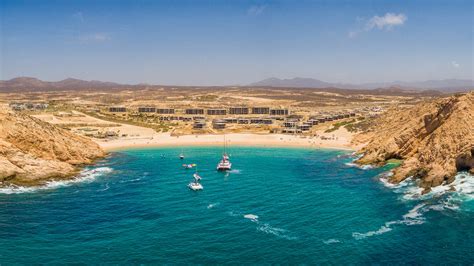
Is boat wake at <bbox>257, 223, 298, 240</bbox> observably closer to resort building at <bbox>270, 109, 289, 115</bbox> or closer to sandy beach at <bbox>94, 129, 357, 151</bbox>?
sandy beach at <bbox>94, 129, 357, 151</bbox>

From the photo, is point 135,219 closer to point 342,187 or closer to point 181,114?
point 342,187

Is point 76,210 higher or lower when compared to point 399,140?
lower

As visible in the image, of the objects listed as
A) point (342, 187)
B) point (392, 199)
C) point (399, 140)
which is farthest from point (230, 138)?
point (392, 199)

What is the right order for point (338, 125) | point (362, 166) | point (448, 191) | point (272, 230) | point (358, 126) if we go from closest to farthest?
point (272, 230)
point (448, 191)
point (362, 166)
point (358, 126)
point (338, 125)

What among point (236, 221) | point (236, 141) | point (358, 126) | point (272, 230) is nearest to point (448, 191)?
point (272, 230)

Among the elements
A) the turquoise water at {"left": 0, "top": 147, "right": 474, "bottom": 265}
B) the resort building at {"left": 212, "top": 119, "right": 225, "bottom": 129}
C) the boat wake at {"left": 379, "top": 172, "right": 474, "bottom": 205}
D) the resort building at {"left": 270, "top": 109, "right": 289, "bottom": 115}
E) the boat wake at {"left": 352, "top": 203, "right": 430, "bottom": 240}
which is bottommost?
the turquoise water at {"left": 0, "top": 147, "right": 474, "bottom": 265}

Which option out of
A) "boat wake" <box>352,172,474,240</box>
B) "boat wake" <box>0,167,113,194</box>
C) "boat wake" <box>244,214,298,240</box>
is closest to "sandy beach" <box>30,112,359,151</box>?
"boat wake" <box>0,167,113,194</box>

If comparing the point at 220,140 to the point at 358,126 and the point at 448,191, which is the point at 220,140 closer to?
the point at 358,126
